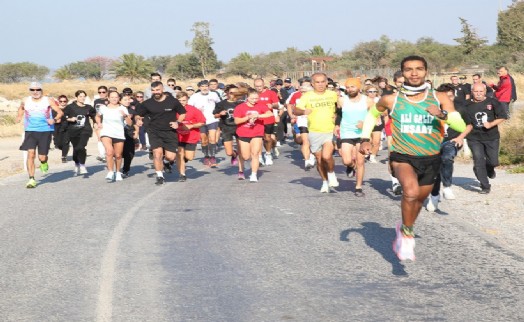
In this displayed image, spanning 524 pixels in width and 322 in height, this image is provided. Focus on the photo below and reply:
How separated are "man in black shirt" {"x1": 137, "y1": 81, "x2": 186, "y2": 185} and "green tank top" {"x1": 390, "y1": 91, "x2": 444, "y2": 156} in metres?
8.31

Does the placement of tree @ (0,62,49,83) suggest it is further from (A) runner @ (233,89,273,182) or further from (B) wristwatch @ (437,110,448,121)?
(B) wristwatch @ (437,110,448,121)

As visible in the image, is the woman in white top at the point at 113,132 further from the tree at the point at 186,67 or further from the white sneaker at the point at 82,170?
the tree at the point at 186,67

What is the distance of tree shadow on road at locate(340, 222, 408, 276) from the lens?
25.7ft

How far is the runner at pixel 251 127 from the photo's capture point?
15.7 metres

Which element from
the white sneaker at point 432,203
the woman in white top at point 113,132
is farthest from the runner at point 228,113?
the white sneaker at point 432,203

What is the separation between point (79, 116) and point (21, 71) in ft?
321

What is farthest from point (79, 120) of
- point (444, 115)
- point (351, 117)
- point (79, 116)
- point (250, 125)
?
point (444, 115)

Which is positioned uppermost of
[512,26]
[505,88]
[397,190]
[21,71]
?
[512,26]

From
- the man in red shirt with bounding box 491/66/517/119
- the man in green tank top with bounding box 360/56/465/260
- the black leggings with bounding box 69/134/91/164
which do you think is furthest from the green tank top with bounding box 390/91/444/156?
the man in red shirt with bounding box 491/66/517/119

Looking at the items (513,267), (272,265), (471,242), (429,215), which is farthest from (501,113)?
(272,265)

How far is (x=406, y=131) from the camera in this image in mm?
7793

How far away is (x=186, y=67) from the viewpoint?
95.9 meters

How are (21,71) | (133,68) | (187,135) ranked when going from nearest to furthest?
(187,135) → (133,68) → (21,71)

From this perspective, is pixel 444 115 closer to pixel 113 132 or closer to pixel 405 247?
pixel 405 247
